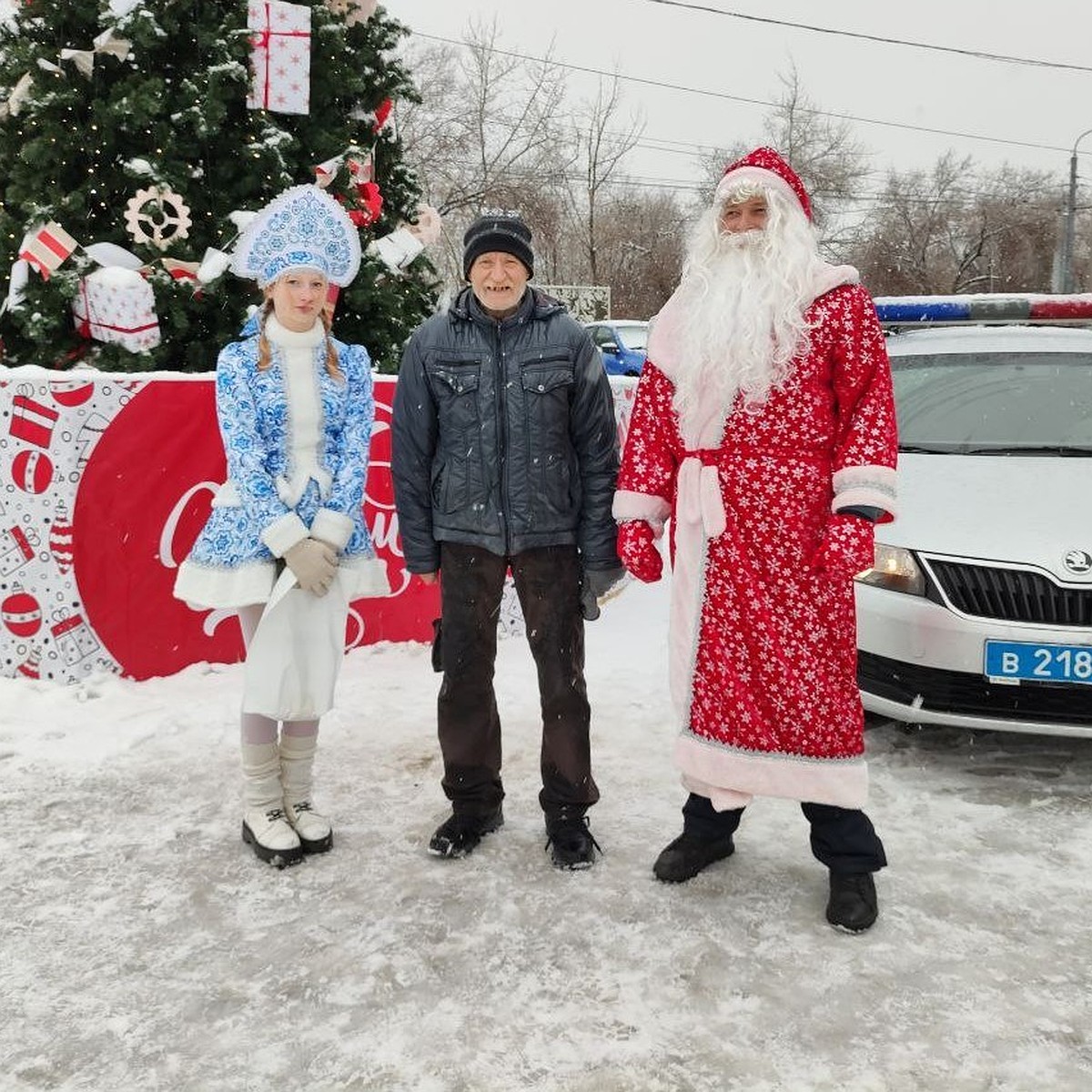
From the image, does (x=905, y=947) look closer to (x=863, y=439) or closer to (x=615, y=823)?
(x=615, y=823)

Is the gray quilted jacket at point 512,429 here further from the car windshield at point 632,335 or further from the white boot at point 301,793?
the car windshield at point 632,335

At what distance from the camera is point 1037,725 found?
3.43m

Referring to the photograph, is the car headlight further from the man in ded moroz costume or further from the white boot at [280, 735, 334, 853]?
the white boot at [280, 735, 334, 853]

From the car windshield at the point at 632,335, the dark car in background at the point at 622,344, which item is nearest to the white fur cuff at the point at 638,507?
the dark car in background at the point at 622,344

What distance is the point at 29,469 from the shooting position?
4.32 metres

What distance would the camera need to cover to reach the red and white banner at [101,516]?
14.2 ft

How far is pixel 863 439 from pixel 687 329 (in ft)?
1.86

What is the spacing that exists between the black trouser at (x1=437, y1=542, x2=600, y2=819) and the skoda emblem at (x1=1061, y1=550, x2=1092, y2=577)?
5.43 ft

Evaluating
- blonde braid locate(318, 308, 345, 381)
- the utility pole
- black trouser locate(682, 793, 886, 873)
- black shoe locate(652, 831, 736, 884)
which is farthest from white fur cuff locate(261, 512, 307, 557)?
the utility pole

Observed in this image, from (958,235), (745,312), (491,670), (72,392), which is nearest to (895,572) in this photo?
(745,312)

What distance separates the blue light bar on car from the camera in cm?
607

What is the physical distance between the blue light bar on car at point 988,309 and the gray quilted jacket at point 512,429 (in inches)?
144

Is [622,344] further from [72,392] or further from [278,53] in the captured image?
[72,392]

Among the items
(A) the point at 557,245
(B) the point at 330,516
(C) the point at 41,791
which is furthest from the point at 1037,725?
(A) the point at 557,245
